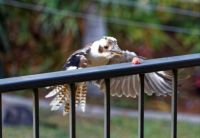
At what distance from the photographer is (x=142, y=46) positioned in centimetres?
648

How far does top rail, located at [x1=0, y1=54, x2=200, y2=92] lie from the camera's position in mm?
1604

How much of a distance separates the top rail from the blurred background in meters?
4.25

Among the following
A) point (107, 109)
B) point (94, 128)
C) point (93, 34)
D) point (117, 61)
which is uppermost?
point (93, 34)

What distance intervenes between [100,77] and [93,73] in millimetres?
25

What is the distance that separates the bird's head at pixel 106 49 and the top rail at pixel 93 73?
0.34 meters

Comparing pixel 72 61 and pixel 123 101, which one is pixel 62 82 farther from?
pixel 123 101

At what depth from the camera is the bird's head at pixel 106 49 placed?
83.8 inches

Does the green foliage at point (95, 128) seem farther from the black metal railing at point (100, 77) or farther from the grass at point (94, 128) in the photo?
the black metal railing at point (100, 77)

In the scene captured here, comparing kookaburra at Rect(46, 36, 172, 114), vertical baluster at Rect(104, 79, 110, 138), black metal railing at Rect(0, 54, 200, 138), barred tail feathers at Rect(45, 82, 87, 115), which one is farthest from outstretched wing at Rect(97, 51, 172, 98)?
vertical baluster at Rect(104, 79, 110, 138)

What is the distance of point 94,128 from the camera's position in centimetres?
584

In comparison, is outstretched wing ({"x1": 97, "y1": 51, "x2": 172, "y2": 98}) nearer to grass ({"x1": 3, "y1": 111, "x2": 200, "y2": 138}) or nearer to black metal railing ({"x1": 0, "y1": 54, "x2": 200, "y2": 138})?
black metal railing ({"x1": 0, "y1": 54, "x2": 200, "y2": 138})

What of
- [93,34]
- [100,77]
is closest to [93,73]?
[100,77]

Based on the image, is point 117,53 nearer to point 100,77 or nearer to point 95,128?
point 100,77

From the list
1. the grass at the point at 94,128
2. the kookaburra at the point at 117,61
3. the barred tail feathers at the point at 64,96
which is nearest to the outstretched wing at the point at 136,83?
the kookaburra at the point at 117,61
